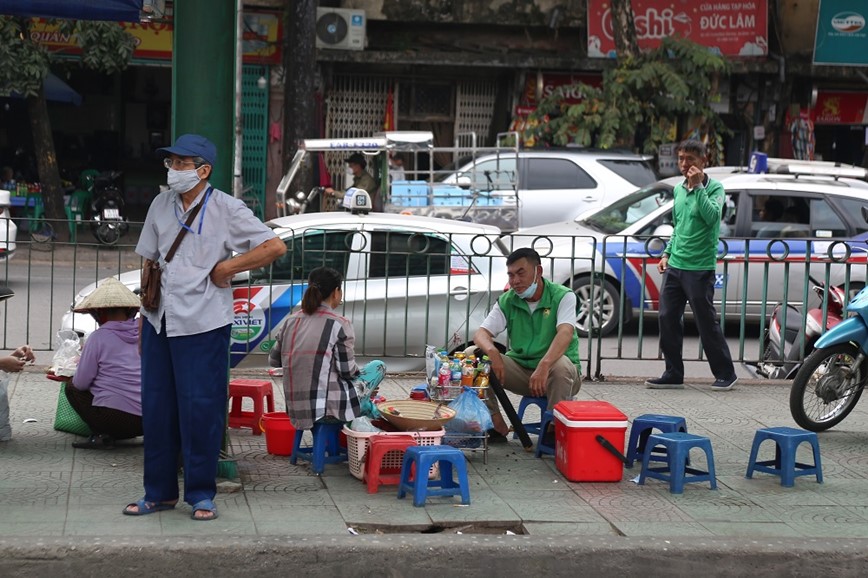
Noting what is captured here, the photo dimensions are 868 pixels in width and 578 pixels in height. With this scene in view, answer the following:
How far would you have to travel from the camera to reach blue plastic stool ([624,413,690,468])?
6980 mm

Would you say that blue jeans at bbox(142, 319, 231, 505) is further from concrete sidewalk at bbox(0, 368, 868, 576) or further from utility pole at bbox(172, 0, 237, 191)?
utility pole at bbox(172, 0, 237, 191)

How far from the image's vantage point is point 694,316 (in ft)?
31.2

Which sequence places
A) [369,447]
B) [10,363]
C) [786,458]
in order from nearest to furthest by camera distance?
1. [369,447]
2. [10,363]
3. [786,458]

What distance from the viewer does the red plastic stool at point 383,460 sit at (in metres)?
6.31

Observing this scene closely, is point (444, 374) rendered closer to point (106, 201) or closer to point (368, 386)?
point (368, 386)

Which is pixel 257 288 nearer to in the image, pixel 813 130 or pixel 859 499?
pixel 859 499

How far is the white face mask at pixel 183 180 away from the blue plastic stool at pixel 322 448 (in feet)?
5.31

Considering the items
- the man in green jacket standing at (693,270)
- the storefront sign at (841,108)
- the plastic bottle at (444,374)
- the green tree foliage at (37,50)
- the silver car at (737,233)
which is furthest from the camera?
the storefront sign at (841,108)

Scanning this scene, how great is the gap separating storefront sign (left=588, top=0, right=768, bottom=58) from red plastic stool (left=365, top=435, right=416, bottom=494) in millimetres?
15356

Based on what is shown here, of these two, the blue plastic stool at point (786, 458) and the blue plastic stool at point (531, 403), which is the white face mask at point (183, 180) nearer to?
the blue plastic stool at point (531, 403)

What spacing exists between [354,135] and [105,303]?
14627 millimetres

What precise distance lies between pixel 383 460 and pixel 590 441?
1.15m

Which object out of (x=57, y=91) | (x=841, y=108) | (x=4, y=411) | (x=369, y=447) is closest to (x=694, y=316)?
(x=369, y=447)

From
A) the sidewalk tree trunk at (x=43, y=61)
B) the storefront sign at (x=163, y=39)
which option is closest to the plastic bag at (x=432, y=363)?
the sidewalk tree trunk at (x=43, y=61)
